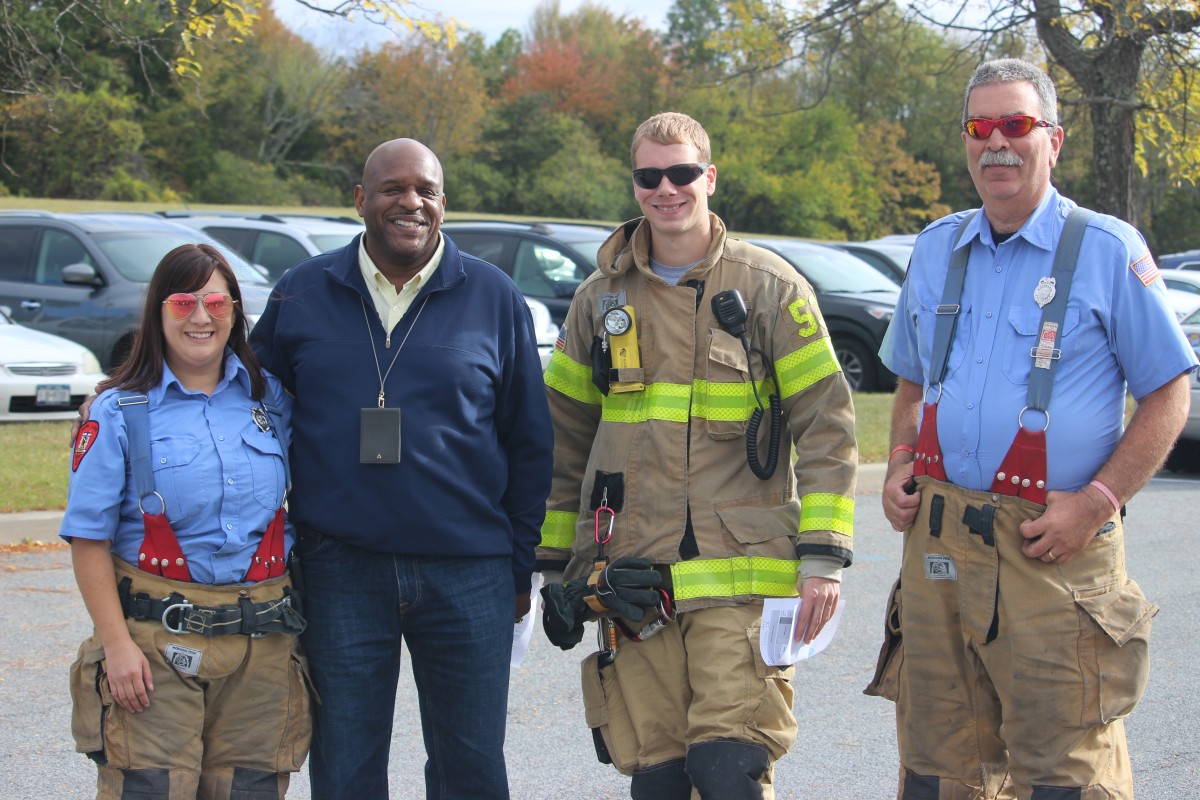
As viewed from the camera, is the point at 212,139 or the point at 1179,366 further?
the point at 212,139

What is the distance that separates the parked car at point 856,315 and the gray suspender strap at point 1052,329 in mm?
10987

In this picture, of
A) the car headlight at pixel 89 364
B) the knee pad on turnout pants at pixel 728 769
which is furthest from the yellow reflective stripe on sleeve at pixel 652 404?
the car headlight at pixel 89 364

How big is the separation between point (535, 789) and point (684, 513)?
1376mm

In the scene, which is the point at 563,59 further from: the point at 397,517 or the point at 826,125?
Result: the point at 397,517

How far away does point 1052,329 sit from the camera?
312 centimetres

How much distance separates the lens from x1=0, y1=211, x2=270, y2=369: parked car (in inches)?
478

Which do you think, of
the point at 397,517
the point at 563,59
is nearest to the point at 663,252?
the point at 397,517

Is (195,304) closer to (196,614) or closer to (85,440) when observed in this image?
(85,440)

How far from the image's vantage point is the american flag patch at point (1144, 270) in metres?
3.10

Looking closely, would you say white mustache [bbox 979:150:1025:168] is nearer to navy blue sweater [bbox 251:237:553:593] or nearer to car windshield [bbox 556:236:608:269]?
navy blue sweater [bbox 251:237:553:593]

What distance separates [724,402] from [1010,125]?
3.26ft

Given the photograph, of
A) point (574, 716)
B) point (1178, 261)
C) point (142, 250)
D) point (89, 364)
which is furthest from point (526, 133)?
point (574, 716)

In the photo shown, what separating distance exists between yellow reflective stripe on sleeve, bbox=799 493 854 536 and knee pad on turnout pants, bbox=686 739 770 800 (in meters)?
0.58

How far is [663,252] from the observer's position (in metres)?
3.61
